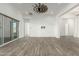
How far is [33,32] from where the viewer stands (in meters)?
13.9

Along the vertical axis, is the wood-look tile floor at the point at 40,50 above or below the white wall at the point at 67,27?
below

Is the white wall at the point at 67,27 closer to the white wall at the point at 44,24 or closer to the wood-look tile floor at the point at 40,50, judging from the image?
the white wall at the point at 44,24

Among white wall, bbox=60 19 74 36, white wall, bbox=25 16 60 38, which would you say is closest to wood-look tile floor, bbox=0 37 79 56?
white wall, bbox=25 16 60 38

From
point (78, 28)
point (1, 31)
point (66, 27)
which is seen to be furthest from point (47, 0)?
point (66, 27)

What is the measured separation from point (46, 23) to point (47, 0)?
435 inches

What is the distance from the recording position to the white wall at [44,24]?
1340 cm

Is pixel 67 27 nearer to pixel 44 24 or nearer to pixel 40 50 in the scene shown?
pixel 44 24

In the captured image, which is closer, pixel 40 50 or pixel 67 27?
pixel 40 50

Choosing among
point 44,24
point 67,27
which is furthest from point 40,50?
point 67,27

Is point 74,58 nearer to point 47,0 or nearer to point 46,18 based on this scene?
point 47,0

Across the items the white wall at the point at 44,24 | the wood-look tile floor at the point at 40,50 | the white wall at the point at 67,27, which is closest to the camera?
the wood-look tile floor at the point at 40,50

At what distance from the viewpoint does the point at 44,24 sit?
47.4ft

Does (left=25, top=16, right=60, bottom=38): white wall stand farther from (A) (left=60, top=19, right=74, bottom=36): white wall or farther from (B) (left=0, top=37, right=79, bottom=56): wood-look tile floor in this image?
(B) (left=0, top=37, right=79, bottom=56): wood-look tile floor

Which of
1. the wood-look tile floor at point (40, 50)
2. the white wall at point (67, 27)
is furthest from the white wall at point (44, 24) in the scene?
the wood-look tile floor at point (40, 50)
